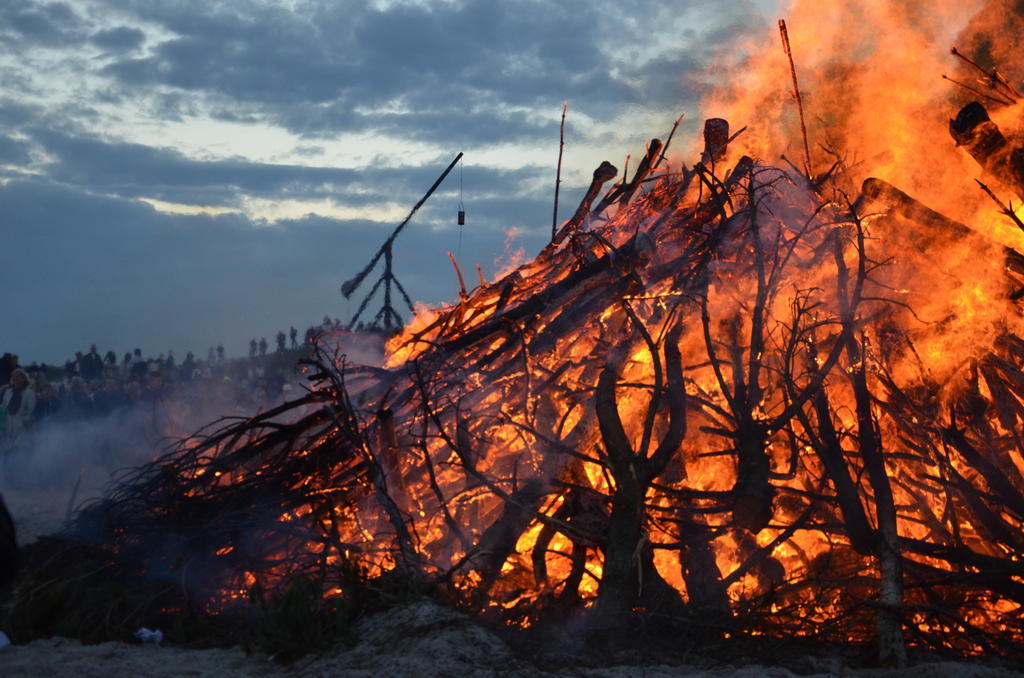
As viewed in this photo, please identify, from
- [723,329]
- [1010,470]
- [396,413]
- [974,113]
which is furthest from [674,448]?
[974,113]

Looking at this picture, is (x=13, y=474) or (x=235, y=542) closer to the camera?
(x=235, y=542)

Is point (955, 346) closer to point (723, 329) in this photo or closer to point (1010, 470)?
point (1010, 470)

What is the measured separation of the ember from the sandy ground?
0.59 meters

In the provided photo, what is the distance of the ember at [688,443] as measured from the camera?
6.23 metres

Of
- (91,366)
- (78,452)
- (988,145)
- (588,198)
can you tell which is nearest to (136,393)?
(78,452)

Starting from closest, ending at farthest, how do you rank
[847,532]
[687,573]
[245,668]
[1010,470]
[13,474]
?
[245,668] < [847,532] < [687,573] < [1010,470] < [13,474]

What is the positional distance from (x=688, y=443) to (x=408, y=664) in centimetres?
366

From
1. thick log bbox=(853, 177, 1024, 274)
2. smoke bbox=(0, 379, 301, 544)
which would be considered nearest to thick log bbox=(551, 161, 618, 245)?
thick log bbox=(853, 177, 1024, 274)

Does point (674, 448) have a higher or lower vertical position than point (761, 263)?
lower

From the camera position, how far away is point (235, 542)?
711cm

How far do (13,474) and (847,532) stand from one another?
1275 centimetres

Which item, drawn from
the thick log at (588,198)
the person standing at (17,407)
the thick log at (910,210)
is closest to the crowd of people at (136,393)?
the person standing at (17,407)

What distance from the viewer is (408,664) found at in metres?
4.84

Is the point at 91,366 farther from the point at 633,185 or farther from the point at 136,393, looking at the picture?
the point at 633,185
